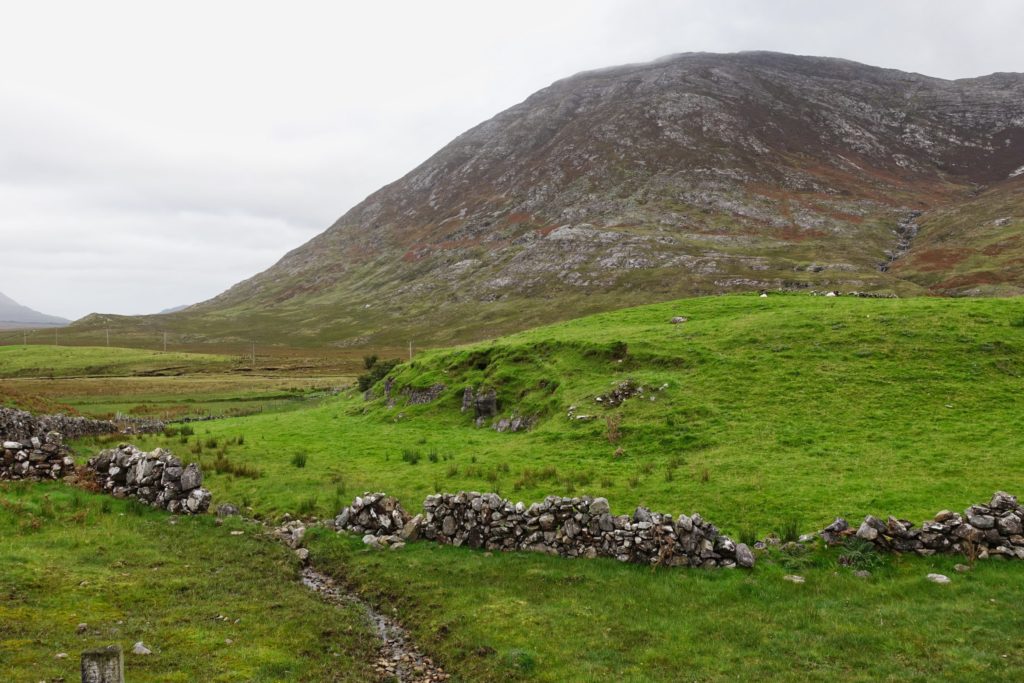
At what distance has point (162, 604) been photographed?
1507 centimetres

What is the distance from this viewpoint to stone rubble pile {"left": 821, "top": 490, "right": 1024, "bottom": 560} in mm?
15953

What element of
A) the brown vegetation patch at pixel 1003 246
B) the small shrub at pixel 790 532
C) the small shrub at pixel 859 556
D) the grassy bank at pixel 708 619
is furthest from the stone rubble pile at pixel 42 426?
the brown vegetation patch at pixel 1003 246

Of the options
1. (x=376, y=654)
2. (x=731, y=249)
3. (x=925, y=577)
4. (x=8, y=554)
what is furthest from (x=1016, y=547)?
(x=731, y=249)

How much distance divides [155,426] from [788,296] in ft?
179

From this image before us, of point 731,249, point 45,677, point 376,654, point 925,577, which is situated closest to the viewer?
point 45,677

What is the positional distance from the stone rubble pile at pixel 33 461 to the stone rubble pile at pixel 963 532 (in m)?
31.2

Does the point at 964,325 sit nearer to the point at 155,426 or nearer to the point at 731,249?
the point at 155,426

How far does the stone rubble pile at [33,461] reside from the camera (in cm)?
2486

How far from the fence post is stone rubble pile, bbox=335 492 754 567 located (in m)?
12.7

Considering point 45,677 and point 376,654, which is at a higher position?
point 45,677

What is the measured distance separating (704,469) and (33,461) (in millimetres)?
28855

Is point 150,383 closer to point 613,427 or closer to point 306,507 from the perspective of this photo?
point 306,507

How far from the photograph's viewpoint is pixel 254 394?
82688 millimetres

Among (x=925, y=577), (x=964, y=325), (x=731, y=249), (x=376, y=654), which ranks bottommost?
(x=376, y=654)
